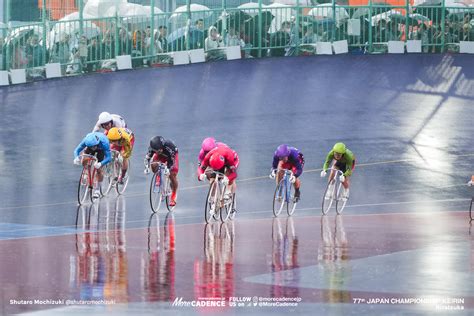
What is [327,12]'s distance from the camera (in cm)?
3741

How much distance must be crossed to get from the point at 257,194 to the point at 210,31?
1087cm

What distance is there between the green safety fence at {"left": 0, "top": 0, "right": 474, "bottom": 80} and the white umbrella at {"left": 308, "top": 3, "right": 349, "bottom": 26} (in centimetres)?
3

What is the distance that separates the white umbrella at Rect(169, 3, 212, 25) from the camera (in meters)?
35.9

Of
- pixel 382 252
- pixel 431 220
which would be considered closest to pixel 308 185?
pixel 431 220

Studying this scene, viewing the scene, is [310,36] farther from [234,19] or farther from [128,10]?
[128,10]

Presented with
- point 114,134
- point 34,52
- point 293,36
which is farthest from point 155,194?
point 293,36

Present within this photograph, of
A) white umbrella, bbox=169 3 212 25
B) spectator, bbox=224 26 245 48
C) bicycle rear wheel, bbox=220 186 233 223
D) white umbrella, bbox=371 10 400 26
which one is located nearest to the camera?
bicycle rear wheel, bbox=220 186 233 223

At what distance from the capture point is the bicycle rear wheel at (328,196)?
24.5 meters

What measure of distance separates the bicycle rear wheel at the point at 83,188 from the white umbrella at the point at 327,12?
14.5 m

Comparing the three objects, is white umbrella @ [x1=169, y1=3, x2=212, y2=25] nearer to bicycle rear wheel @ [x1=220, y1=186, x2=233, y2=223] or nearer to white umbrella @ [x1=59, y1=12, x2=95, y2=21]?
white umbrella @ [x1=59, y1=12, x2=95, y2=21]

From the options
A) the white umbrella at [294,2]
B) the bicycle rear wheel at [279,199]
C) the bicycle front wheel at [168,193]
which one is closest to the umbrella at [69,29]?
the white umbrella at [294,2]

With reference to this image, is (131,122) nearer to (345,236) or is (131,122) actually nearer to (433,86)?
(433,86)

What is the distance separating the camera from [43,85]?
3472 centimetres

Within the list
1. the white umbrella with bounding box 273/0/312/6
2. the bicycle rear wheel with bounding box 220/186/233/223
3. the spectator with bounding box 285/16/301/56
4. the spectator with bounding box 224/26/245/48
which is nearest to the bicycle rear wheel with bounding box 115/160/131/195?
the bicycle rear wheel with bounding box 220/186/233/223
